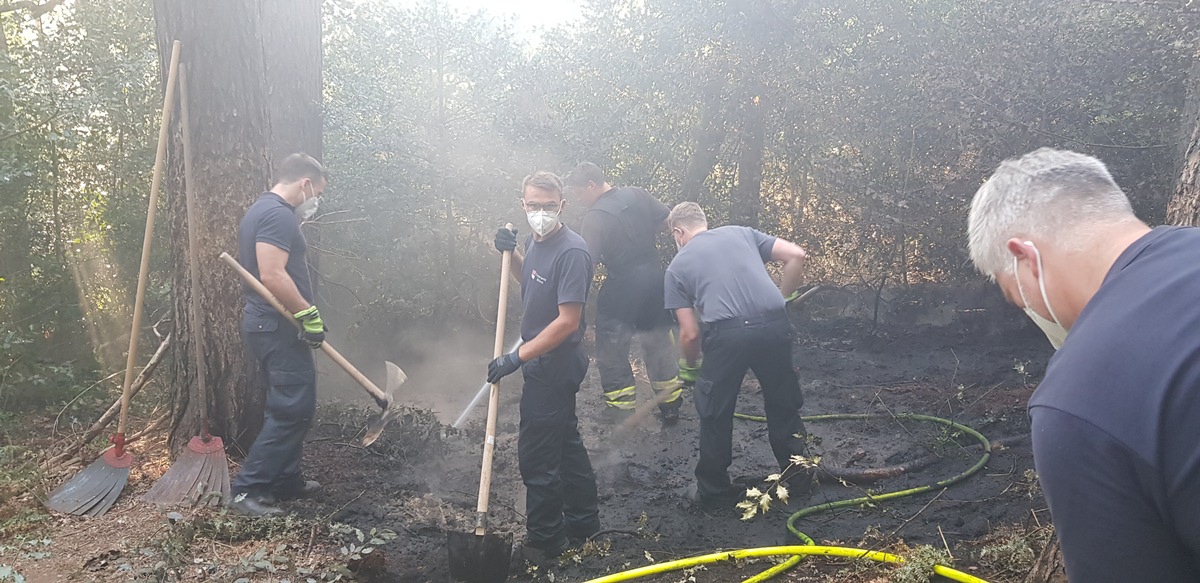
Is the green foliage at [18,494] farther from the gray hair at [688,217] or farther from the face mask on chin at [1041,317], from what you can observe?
the face mask on chin at [1041,317]

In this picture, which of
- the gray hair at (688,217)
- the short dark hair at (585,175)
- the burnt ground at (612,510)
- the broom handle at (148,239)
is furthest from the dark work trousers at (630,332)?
the broom handle at (148,239)

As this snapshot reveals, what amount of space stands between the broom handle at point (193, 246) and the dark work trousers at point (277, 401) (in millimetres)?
457

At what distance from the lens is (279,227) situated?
165 inches

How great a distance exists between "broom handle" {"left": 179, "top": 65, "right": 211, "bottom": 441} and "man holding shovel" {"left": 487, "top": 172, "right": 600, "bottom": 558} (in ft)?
6.58

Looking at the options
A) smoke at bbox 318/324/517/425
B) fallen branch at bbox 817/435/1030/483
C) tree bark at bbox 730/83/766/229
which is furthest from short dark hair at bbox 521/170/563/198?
tree bark at bbox 730/83/766/229

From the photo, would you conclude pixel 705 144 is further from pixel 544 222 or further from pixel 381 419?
pixel 381 419

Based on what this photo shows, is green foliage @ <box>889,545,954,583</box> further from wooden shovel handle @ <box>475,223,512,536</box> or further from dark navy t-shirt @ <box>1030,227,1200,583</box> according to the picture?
wooden shovel handle @ <box>475,223,512,536</box>

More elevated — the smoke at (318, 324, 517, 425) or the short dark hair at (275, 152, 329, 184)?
the short dark hair at (275, 152, 329, 184)

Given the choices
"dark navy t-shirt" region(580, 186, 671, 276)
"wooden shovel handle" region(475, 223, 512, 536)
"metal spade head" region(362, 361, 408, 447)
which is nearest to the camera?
"wooden shovel handle" region(475, 223, 512, 536)

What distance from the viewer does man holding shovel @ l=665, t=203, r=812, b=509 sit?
4543mm

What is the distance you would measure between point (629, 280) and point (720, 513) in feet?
7.77

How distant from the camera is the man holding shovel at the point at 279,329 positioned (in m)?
4.21

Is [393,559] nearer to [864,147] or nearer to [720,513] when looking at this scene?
[720,513]

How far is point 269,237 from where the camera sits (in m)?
4.18
